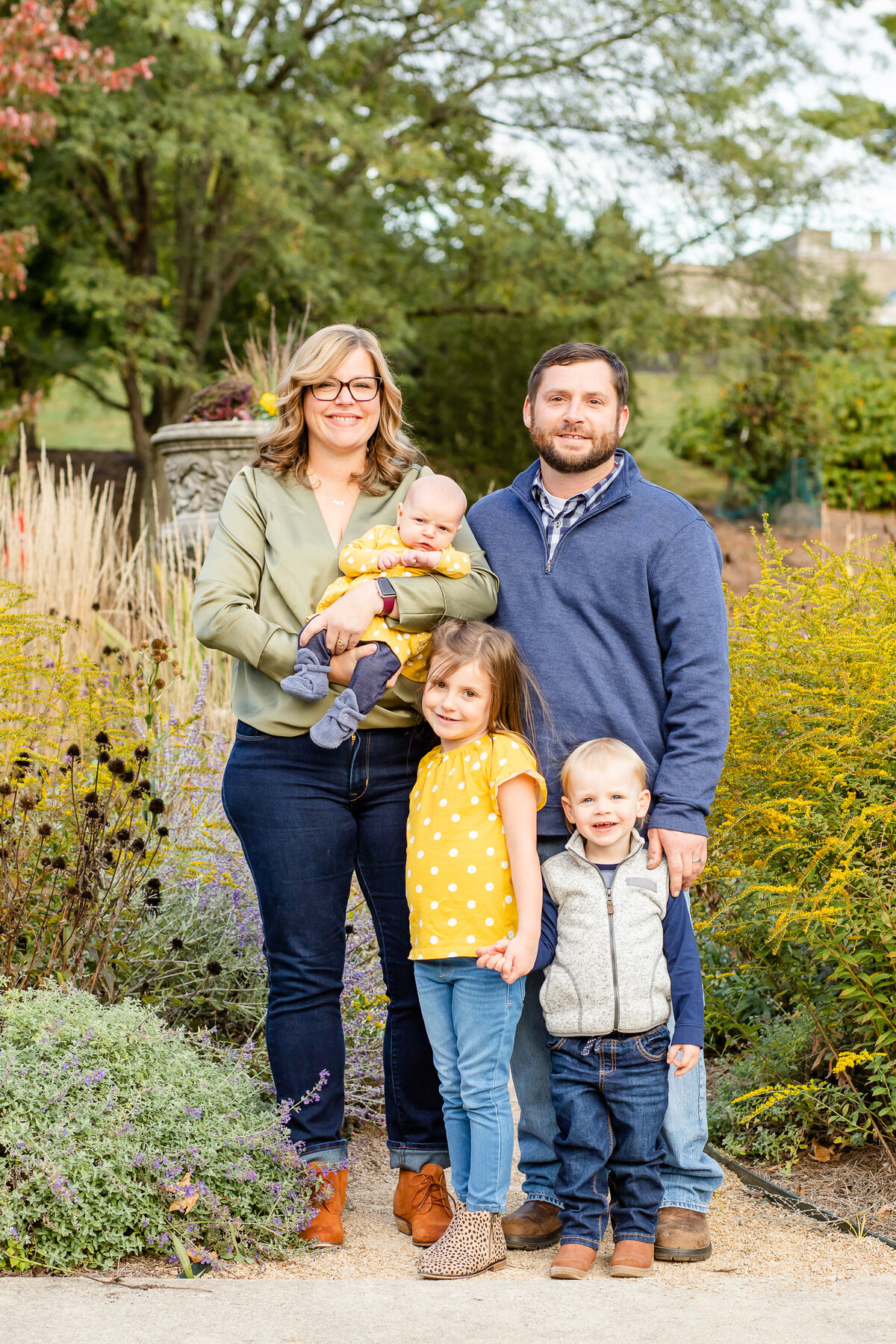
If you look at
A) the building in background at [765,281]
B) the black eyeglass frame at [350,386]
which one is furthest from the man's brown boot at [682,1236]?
the building in background at [765,281]

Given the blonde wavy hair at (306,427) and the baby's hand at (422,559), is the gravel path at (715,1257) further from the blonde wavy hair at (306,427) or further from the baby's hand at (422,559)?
the blonde wavy hair at (306,427)

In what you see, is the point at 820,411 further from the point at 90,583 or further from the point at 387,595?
the point at 387,595

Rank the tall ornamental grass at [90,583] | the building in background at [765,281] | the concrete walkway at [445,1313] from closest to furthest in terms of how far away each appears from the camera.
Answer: the concrete walkway at [445,1313]
the tall ornamental grass at [90,583]
the building in background at [765,281]

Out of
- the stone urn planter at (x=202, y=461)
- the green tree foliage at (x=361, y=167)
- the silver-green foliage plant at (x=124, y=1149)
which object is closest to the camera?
the silver-green foliage plant at (x=124, y=1149)

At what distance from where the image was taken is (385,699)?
2727 millimetres

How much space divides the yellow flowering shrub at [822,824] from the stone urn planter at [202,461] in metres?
3.38

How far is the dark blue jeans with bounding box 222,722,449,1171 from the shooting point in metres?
2.68

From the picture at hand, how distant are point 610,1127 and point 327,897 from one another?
2.56 feet

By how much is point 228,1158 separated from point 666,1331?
37.4 inches

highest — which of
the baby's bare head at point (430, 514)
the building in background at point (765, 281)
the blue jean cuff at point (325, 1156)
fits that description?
the building in background at point (765, 281)

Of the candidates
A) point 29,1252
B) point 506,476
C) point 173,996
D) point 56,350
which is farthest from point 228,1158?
point 506,476

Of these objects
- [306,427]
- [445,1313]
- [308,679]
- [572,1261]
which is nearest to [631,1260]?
[572,1261]

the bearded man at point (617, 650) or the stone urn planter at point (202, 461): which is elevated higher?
the stone urn planter at point (202, 461)

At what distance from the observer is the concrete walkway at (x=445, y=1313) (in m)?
2.18
